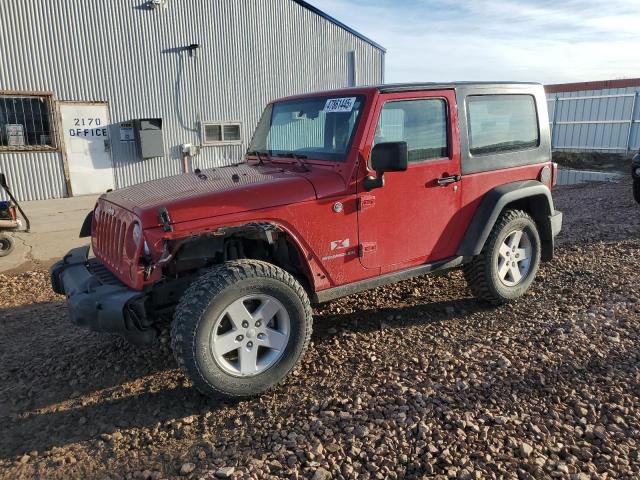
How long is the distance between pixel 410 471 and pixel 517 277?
9.17 feet

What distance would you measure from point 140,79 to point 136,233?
34.0 feet

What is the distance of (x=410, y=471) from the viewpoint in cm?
255

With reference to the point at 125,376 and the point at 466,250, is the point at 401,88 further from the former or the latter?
the point at 125,376

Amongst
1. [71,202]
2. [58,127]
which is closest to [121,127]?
[58,127]

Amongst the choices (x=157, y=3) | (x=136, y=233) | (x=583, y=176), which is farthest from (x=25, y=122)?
(x=583, y=176)

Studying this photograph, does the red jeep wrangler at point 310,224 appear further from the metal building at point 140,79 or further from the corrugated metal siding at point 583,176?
the corrugated metal siding at point 583,176

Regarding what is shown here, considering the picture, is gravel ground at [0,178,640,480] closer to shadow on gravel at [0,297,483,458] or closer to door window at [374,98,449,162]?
shadow on gravel at [0,297,483,458]

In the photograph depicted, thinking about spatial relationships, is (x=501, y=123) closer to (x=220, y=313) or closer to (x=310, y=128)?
(x=310, y=128)

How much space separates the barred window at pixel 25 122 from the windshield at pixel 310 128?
8.70 m

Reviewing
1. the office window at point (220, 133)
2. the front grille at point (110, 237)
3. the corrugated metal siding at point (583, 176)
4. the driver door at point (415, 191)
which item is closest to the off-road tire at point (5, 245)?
the front grille at point (110, 237)

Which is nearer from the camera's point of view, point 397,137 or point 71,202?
point 397,137

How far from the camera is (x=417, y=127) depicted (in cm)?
399

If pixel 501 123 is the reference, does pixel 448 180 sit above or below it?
below

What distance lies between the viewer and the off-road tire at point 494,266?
447 centimetres
